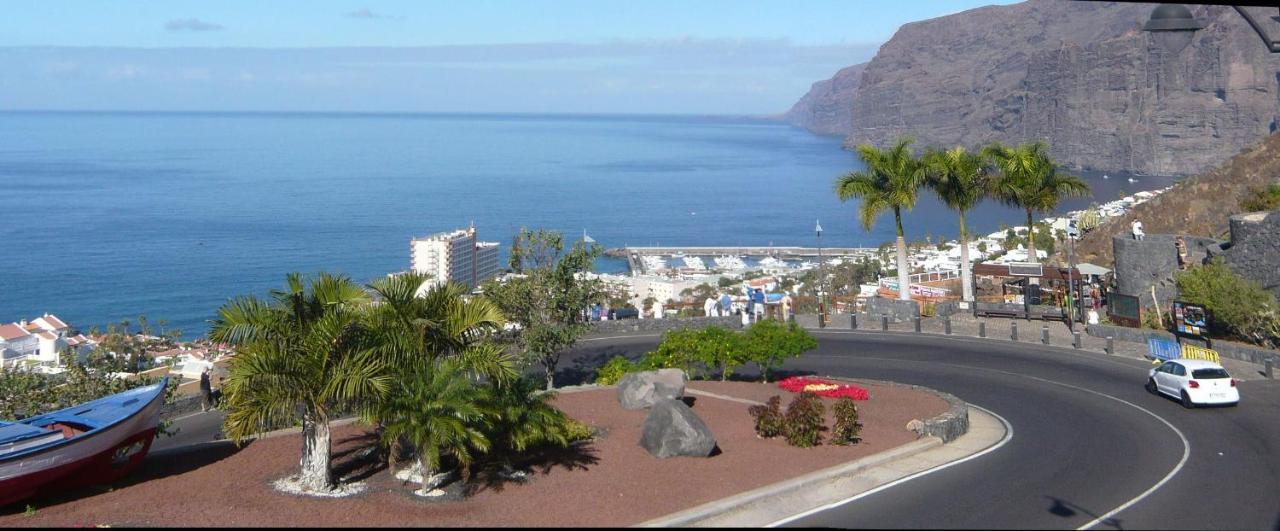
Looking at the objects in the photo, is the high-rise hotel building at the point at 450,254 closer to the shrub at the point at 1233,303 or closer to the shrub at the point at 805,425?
the shrub at the point at 1233,303

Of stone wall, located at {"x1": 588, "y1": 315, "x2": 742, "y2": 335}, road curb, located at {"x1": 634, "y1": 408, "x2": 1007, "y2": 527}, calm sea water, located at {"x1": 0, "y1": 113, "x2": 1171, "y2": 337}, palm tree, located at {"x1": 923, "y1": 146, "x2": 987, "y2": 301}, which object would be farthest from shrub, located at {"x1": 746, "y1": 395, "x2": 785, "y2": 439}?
calm sea water, located at {"x1": 0, "y1": 113, "x2": 1171, "y2": 337}

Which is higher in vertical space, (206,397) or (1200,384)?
(206,397)

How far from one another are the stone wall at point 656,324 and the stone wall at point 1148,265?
11563mm

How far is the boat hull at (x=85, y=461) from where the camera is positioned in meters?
11.8

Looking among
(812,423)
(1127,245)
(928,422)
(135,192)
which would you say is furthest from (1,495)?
(135,192)

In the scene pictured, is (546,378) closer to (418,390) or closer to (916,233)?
(418,390)

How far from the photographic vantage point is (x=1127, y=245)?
32.0 meters

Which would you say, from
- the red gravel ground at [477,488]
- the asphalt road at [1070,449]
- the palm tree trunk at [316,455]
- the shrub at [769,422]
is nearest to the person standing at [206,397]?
the asphalt road at [1070,449]

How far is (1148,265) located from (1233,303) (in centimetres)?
571

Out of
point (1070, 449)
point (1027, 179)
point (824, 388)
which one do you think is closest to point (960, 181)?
point (1027, 179)

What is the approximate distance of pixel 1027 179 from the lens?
1312 inches

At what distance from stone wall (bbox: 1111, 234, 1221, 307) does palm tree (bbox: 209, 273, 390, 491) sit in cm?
2561

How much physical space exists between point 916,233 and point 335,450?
406ft

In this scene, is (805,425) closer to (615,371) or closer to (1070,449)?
(1070,449)
